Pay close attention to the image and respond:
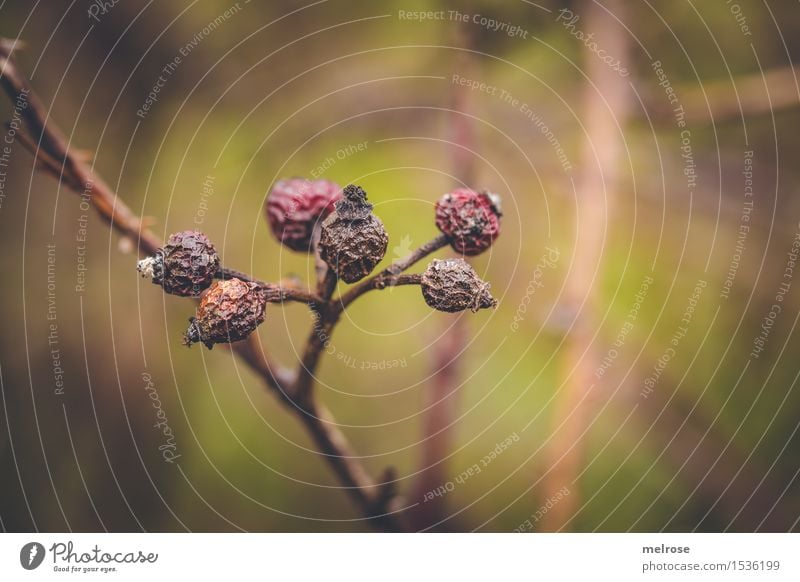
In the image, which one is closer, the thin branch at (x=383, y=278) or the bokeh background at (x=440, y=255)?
the thin branch at (x=383, y=278)

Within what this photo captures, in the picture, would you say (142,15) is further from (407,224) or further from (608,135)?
(608,135)

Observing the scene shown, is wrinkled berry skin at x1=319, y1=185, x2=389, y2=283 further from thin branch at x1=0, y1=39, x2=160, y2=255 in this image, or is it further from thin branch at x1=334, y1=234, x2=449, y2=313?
thin branch at x1=0, y1=39, x2=160, y2=255

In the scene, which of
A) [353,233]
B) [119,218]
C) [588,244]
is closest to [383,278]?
[353,233]

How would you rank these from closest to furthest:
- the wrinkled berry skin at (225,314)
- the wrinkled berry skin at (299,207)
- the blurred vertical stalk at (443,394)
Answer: the wrinkled berry skin at (225,314)
the wrinkled berry skin at (299,207)
the blurred vertical stalk at (443,394)

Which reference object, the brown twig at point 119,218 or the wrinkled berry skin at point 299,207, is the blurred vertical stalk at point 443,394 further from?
the wrinkled berry skin at point 299,207

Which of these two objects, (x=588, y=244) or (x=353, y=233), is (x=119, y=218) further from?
(x=588, y=244)

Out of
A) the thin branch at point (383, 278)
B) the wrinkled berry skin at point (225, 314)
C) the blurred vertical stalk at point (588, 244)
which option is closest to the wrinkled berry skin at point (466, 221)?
the thin branch at point (383, 278)

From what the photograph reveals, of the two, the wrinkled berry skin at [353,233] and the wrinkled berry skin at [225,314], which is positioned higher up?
the wrinkled berry skin at [353,233]

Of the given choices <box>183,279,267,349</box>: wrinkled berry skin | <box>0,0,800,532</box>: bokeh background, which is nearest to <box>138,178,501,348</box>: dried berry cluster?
<box>183,279,267,349</box>: wrinkled berry skin
